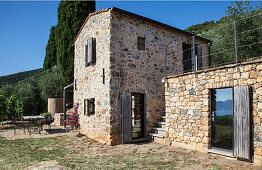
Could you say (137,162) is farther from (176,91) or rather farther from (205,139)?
(176,91)

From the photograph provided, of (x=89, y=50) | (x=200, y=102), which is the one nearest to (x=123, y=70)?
(x=89, y=50)

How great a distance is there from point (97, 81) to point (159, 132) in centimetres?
335

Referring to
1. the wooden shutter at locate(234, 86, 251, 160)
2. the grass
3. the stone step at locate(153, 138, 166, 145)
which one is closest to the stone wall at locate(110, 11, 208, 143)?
the stone step at locate(153, 138, 166, 145)

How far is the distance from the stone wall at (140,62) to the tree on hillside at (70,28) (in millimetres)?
8406

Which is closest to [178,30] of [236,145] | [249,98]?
[249,98]

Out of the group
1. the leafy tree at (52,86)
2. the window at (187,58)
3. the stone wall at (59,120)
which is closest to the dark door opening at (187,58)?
the window at (187,58)

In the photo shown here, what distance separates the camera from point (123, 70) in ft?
25.1

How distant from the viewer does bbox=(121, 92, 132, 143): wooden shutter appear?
724 centimetres

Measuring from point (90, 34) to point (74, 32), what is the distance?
23.0 ft

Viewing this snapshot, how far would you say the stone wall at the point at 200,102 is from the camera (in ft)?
15.5

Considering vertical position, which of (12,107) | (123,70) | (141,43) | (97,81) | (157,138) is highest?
(141,43)

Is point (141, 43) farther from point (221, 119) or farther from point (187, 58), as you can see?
point (221, 119)

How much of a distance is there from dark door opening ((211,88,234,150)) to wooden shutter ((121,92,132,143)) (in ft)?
9.85

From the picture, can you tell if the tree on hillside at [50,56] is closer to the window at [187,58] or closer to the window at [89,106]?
the window at [89,106]
